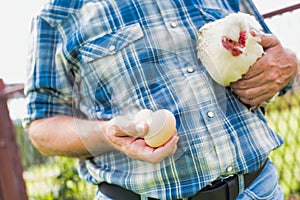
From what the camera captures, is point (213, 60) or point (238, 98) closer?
point (213, 60)

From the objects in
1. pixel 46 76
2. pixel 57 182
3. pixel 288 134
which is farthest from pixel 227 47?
pixel 57 182

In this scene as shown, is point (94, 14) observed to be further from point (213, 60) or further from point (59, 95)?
point (213, 60)

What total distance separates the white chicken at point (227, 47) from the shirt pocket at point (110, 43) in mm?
178

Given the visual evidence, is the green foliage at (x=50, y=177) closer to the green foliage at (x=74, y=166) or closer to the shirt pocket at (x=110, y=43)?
the green foliage at (x=74, y=166)

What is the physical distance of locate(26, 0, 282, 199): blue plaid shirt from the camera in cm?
→ 130

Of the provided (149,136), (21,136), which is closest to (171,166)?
(149,136)

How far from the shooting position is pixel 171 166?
4.45 ft

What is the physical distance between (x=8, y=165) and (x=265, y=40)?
8.49 ft

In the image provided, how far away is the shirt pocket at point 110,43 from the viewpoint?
145 centimetres

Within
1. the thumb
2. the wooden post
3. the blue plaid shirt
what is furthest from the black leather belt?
the wooden post

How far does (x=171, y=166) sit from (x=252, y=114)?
293 mm

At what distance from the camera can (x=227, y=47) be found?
4.35ft

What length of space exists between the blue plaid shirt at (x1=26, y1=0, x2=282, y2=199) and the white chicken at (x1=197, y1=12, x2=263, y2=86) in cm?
3

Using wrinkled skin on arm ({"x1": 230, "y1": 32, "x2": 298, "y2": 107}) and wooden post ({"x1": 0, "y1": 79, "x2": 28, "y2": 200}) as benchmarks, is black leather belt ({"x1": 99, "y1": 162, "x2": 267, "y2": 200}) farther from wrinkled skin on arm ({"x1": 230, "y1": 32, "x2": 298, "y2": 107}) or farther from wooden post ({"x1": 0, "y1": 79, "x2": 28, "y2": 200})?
wooden post ({"x1": 0, "y1": 79, "x2": 28, "y2": 200})
